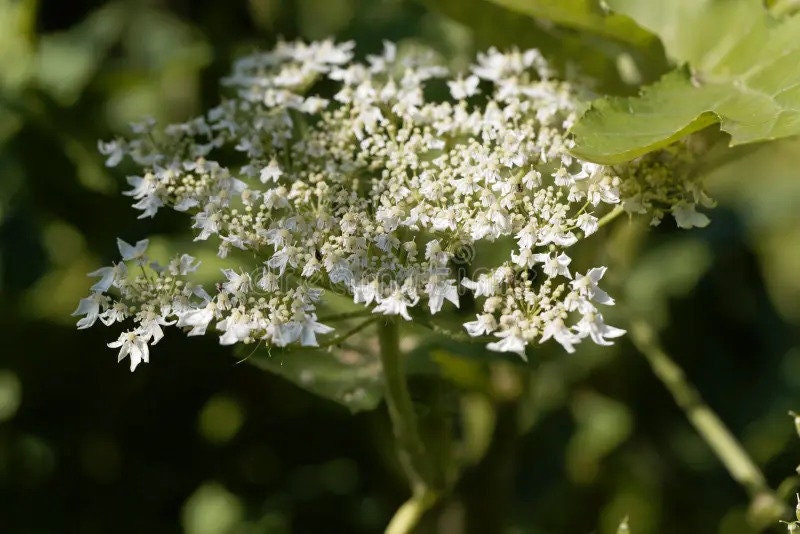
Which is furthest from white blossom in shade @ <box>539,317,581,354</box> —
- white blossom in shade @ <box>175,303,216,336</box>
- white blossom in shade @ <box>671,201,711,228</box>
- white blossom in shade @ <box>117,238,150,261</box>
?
white blossom in shade @ <box>117,238,150,261</box>

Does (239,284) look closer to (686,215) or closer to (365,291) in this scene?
(365,291)

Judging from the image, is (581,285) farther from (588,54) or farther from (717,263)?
(717,263)

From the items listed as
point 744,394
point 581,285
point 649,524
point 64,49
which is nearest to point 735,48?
point 581,285

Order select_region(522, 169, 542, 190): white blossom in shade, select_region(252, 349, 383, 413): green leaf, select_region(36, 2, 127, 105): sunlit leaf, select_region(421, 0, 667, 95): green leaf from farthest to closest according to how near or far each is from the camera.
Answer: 1. select_region(36, 2, 127, 105): sunlit leaf
2. select_region(421, 0, 667, 95): green leaf
3. select_region(252, 349, 383, 413): green leaf
4. select_region(522, 169, 542, 190): white blossom in shade

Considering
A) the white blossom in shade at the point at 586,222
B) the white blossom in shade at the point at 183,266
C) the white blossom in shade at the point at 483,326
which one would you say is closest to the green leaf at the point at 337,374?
the white blossom in shade at the point at 183,266

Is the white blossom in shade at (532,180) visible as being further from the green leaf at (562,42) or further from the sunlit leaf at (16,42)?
the sunlit leaf at (16,42)

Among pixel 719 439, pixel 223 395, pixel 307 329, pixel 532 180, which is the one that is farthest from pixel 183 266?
pixel 719 439

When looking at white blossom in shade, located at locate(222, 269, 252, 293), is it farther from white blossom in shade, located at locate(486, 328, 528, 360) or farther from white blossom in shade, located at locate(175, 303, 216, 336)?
white blossom in shade, located at locate(486, 328, 528, 360)

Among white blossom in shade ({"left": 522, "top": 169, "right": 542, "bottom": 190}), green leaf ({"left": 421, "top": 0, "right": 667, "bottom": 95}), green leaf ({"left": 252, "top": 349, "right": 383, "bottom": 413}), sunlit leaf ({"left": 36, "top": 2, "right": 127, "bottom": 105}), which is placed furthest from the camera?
sunlit leaf ({"left": 36, "top": 2, "right": 127, "bottom": 105})
